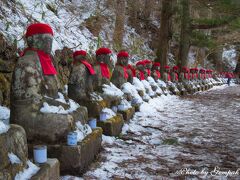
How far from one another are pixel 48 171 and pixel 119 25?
15273mm

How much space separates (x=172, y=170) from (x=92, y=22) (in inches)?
471

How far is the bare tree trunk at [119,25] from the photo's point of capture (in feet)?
56.5

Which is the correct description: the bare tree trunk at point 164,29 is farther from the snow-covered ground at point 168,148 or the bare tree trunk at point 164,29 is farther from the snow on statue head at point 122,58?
the snow on statue head at point 122,58

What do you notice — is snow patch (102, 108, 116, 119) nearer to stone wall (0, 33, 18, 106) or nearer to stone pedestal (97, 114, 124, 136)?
stone pedestal (97, 114, 124, 136)

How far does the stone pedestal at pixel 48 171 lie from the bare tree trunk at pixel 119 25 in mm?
13493

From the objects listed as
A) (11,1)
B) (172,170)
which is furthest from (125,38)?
(172,170)

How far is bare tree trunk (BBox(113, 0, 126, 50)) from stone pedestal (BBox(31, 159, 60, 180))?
1349 cm

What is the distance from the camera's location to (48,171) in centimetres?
340

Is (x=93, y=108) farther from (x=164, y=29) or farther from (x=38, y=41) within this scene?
(x=164, y=29)

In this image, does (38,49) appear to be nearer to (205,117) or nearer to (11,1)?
(11,1)

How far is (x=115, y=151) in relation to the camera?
5.49 metres

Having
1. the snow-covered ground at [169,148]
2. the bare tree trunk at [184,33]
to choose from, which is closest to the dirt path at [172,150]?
the snow-covered ground at [169,148]

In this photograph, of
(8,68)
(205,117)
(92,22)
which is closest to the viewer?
(8,68)

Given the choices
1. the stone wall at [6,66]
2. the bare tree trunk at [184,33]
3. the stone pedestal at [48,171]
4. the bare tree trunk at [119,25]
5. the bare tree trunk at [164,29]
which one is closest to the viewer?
→ the stone pedestal at [48,171]
